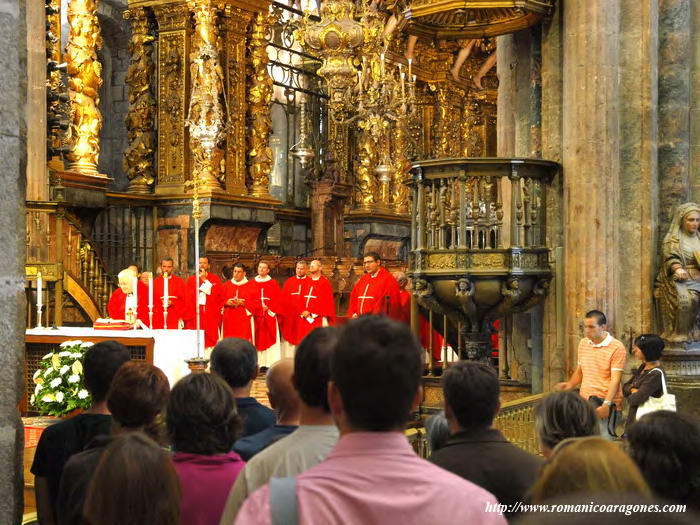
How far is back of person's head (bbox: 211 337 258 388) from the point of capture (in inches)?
173

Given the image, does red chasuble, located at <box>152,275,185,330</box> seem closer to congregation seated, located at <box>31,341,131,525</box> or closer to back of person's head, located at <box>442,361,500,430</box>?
congregation seated, located at <box>31,341,131,525</box>

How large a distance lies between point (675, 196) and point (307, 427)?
7655mm

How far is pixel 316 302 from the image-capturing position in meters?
16.5

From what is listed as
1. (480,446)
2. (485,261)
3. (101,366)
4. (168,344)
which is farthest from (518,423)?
(480,446)

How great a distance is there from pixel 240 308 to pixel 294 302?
A: 0.82 m

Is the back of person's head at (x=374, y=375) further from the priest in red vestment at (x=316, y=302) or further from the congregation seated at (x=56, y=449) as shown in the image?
the priest in red vestment at (x=316, y=302)

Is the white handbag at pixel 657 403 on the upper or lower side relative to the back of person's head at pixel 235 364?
lower

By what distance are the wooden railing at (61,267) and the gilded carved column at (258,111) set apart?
399cm

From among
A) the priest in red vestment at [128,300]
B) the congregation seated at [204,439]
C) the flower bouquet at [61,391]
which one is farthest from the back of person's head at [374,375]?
the priest in red vestment at [128,300]

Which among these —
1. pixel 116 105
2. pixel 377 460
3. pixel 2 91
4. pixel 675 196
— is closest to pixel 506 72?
pixel 675 196

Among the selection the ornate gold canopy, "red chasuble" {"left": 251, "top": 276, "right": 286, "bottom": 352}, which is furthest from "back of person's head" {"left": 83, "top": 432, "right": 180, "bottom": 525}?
"red chasuble" {"left": 251, "top": 276, "right": 286, "bottom": 352}

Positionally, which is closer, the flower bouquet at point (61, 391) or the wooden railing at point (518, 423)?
the flower bouquet at point (61, 391)

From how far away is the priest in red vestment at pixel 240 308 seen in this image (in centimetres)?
1647

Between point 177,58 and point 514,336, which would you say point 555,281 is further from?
point 177,58
